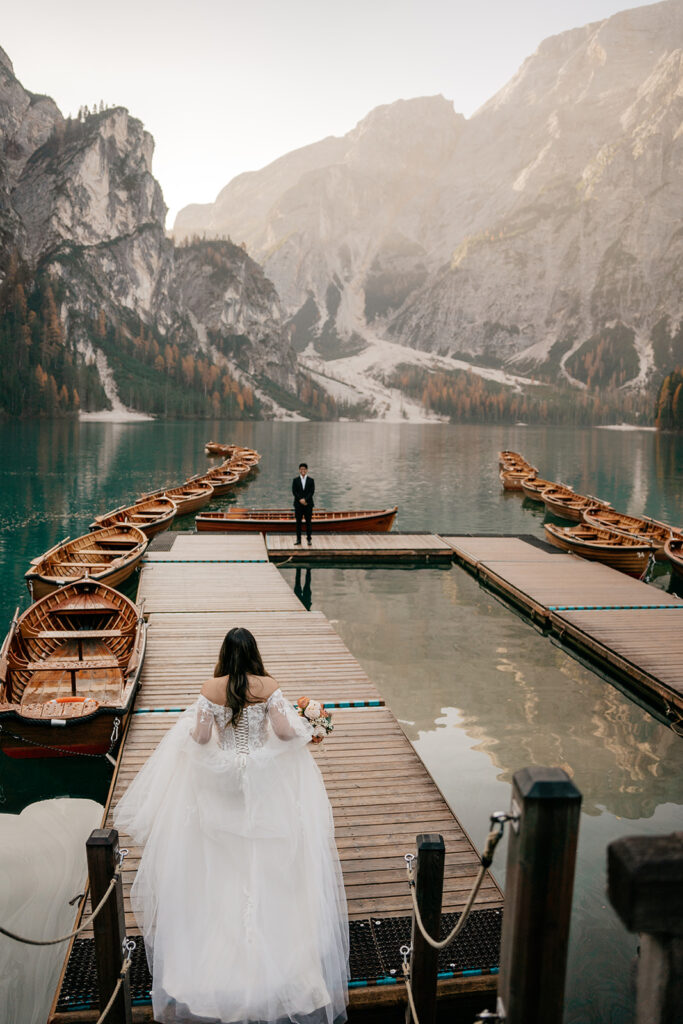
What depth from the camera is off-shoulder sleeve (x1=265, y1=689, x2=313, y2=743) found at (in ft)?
17.8

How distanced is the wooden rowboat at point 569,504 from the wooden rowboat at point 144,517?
2337 cm

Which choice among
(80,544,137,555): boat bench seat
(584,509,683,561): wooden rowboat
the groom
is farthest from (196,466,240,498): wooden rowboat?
(584,509,683,561): wooden rowboat

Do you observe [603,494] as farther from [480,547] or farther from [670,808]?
[670,808]

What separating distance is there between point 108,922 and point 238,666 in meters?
1.94

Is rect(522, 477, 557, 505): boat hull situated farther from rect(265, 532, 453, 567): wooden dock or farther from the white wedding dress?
the white wedding dress

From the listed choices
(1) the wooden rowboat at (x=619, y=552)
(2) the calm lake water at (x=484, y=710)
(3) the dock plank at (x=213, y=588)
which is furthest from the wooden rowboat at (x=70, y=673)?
(1) the wooden rowboat at (x=619, y=552)

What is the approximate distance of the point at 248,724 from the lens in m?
5.45

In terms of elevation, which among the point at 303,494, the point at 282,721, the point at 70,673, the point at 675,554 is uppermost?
the point at 282,721

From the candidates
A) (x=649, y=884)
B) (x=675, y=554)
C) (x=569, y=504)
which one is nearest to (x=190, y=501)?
(x=569, y=504)

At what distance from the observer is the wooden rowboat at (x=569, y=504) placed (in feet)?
131

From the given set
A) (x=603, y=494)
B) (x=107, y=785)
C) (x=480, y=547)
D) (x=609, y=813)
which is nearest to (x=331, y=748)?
(x=107, y=785)

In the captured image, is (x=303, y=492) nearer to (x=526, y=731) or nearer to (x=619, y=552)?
(x=619, y=552)

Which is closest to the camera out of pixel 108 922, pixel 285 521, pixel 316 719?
pixel 108 922

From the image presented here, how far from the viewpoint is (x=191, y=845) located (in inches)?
207
